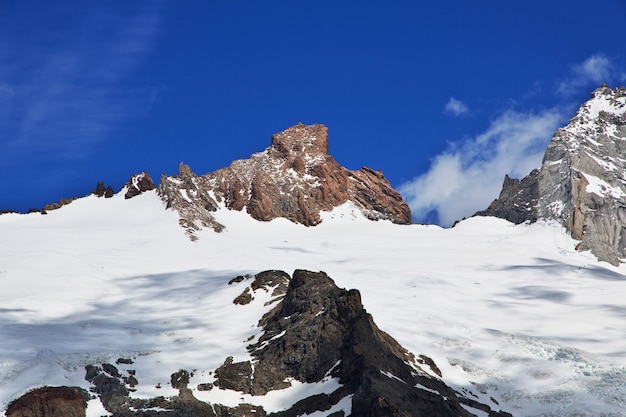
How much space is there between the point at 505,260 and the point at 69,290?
276 feet

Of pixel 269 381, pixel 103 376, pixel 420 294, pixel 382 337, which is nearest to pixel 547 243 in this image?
pixel 420 294

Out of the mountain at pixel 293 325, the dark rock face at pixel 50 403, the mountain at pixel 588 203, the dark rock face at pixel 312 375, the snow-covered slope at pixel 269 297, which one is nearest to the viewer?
the dark rock face at pixel 50 403

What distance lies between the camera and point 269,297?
335 feet

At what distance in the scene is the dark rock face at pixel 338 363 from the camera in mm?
70750

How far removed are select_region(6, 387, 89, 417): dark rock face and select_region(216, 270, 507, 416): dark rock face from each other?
1411cm

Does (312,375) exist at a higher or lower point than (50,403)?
higher

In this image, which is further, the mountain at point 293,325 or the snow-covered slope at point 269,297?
the snow-covered slope at point 269,297

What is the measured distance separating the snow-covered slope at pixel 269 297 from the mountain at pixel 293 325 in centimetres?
35

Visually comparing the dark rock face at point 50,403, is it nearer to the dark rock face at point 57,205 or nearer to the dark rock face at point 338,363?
the dark rock face at point 338,363

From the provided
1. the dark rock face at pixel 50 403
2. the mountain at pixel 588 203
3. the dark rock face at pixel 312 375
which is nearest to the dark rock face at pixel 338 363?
the dark rock face at pixel 312 375

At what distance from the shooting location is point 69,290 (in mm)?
110500

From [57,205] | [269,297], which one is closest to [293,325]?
[269,297]

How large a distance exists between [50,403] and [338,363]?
91.2 feet

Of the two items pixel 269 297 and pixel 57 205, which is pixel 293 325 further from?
pixel 57 205
